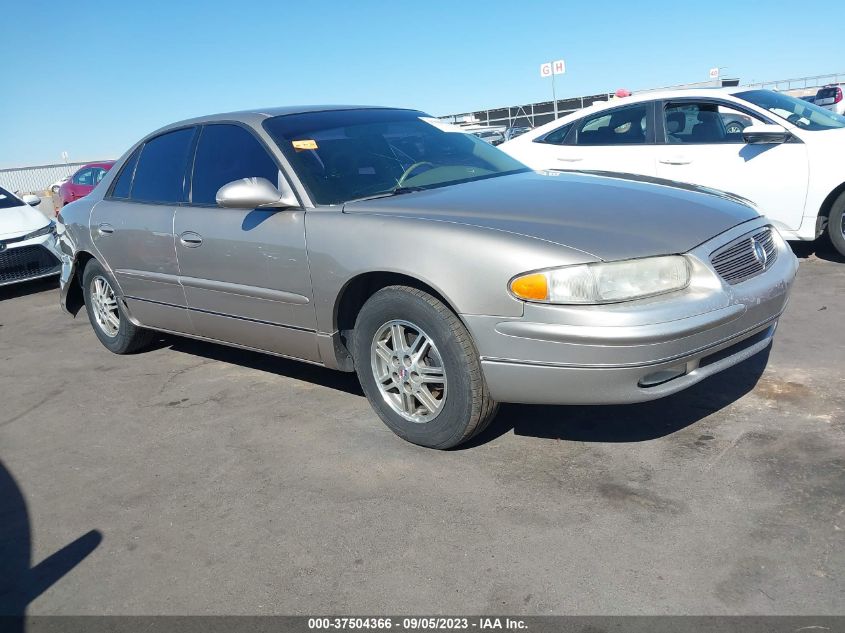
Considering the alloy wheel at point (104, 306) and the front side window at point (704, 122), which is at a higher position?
the front side window at point (704, 122)

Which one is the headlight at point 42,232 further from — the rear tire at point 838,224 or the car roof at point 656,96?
the rear tire at point 838,224

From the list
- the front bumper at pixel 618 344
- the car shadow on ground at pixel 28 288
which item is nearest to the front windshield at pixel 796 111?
the front bumper at pixel 618 344

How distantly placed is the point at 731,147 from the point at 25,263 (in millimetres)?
7520

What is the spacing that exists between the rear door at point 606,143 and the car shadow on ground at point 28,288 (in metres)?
6.00

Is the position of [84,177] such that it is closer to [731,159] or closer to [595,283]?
[731,159]

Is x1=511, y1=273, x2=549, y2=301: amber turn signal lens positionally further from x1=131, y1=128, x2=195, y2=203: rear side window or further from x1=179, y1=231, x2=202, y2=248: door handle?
x1=131, y1=128, x2=195, y2=203: rear side window

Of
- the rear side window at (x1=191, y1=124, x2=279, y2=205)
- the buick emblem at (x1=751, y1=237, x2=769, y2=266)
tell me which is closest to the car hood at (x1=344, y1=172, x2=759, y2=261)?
the buick emblem at (x1=751, y1=237, x2=769, y2=266)

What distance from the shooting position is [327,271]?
12.1 feet

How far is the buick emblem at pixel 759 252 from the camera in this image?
3524 mm

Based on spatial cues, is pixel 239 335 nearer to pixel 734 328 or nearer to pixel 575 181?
pixel 575 181

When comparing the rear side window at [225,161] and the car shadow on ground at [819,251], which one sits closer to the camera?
the rear side window at [225,161]

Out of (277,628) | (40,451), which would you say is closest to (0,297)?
(40,451)

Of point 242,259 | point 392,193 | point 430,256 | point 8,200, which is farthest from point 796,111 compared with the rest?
point 8,200

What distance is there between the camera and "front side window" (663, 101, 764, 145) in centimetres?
689
